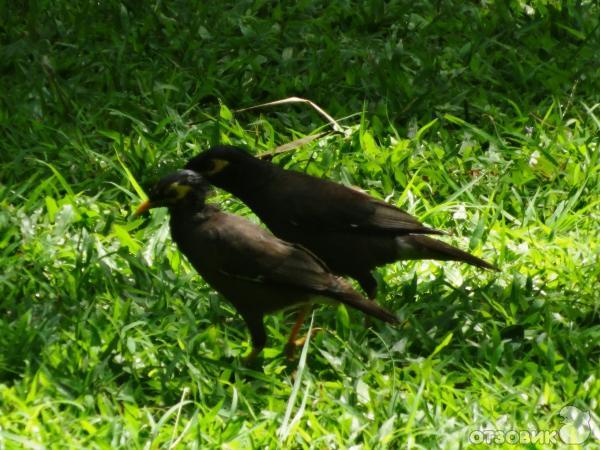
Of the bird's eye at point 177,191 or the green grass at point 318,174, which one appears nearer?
the green grass at point 318,174

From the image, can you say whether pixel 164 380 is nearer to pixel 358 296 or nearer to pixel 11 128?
pixel 358 296

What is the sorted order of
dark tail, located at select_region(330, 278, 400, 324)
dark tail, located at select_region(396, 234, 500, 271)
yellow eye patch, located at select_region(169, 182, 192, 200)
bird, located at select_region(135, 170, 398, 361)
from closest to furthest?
1. dark tail, located at select_region(330, 278, 400, 324)
2. bird, located at select_region(135, 170, 398, 361)
3. yellow eye patch, located at select_region(169, 182, 192, 200)
4. dark tail, located at select_region(396, 234, 500, 271)

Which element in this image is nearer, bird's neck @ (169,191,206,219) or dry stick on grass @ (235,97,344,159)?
bird's neck @ (169,191,206,219)

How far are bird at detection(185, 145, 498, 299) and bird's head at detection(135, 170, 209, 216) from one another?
54 centimetres

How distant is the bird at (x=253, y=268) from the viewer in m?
6.23

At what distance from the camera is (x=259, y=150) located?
8188 mm

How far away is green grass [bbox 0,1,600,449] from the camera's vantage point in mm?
5727

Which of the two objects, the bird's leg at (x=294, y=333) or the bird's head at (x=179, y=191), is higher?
the bird's head at (x=179, y=191)

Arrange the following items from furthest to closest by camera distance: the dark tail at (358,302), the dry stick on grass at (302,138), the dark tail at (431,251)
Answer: the dry stick on grass at (302,138)
the dark tail at (431,251)
the dark tail at (358,302)

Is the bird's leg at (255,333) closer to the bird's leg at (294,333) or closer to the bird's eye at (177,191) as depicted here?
the bird's leg at (294,333)

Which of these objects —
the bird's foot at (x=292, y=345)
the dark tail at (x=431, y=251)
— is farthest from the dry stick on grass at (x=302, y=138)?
the bird's foot at (x=292, y=345)

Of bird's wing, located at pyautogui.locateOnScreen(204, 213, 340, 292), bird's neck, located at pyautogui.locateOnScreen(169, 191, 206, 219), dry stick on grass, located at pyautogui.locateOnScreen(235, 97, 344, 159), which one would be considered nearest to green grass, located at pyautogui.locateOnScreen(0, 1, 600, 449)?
dry stick on grass, located at pyautogui.locateOnScreen(235, 97, 344, 159)

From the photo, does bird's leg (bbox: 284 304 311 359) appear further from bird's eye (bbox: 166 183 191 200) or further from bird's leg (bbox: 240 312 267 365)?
bird's eye (bbox: 166 183 191 200)

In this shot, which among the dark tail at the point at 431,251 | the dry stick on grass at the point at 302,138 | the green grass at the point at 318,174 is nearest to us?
the green grass at the point at 318,174
